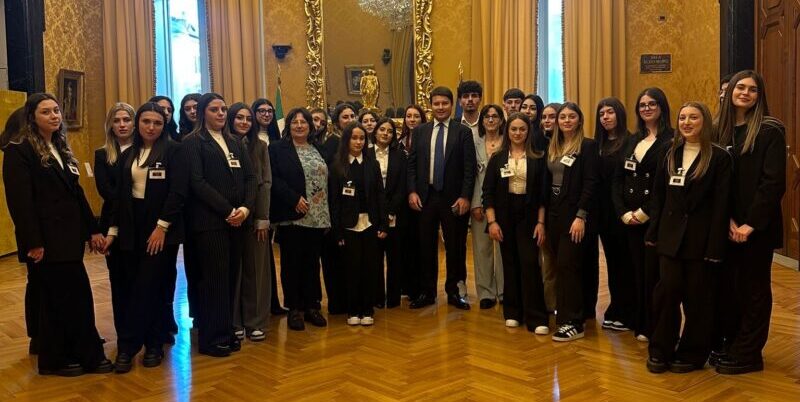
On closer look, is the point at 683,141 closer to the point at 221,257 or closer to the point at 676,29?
the point at 221,257

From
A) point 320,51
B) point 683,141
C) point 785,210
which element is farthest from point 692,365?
point 320,51

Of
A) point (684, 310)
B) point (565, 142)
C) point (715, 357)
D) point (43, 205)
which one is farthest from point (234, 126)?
point (715, 357)

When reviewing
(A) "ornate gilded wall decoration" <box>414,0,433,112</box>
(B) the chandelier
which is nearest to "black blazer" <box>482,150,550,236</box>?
(A) "ornate gilded wall decoration" <box>414,0,433,112</box>

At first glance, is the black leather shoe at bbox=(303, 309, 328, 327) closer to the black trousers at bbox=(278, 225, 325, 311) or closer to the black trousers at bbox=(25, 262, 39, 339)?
the black trousers at bbox=(278, 225, 325, 311)

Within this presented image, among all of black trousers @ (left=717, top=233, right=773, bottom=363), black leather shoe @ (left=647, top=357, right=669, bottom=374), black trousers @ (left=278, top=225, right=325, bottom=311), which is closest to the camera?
black trousers @ (left=717, top=233, right=773, bottom=363)

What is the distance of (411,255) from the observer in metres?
5.96

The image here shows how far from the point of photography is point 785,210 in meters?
7.24

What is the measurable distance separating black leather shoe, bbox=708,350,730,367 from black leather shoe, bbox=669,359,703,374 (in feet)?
0.32

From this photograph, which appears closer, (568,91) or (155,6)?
(568,91)

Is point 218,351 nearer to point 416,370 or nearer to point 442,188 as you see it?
point 416,370

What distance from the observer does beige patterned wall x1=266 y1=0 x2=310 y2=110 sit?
33.9ft

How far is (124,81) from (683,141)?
26.8 ft

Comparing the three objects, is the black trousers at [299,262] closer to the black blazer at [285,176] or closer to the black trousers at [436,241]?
the black blazer at [285,176]

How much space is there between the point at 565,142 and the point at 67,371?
11.0 ft
